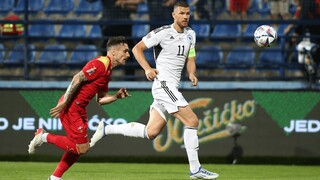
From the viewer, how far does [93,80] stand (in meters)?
9.52

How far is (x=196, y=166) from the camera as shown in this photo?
10008 millimetres

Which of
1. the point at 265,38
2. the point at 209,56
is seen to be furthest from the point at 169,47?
the point at 209,56

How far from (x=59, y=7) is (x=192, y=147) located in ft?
22.3

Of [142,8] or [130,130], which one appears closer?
[130,130]

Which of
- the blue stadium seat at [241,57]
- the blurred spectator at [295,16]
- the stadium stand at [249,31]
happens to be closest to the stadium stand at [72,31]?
the blue stadium seat at [241,57]

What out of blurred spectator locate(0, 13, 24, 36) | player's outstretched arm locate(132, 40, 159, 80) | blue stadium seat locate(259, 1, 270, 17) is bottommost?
blurred spectator locate(0, 13, 24, 36)

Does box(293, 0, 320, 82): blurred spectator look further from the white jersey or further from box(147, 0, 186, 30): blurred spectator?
the white jersey

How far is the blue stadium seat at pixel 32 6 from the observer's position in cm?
1622

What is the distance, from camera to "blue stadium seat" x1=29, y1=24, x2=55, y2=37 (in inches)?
656

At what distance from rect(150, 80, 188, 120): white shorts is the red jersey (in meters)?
1.20

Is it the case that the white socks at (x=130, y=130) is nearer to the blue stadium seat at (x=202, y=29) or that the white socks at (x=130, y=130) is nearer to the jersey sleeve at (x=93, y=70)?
the jersey sleeve at (x=93, y=70)

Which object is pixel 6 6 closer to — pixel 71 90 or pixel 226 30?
pixel 226 30

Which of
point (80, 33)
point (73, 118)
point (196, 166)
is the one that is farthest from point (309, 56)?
point (73, 118)

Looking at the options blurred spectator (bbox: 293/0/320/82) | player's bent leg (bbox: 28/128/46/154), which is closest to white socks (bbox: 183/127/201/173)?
player's bent leg (bbox: 28/128/46/154)
